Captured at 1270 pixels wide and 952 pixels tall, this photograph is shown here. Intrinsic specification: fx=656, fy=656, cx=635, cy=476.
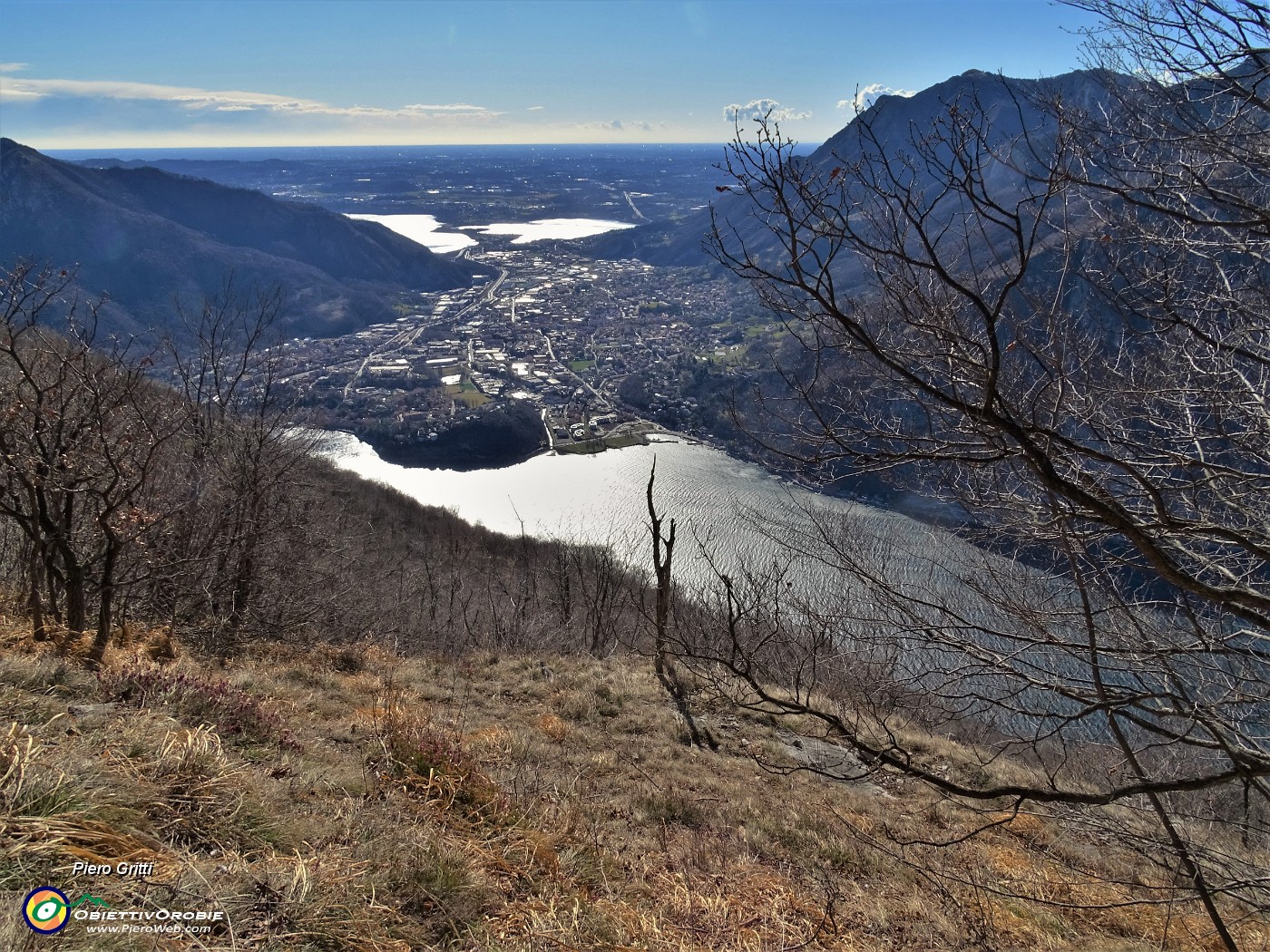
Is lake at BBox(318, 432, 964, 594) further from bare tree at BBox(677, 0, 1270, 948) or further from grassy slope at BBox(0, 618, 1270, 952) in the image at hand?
bare tree at BBox(677, 0, 1270, 948)

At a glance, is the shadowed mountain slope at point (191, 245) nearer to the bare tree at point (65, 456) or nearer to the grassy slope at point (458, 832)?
the bare tree at point (65, 456)

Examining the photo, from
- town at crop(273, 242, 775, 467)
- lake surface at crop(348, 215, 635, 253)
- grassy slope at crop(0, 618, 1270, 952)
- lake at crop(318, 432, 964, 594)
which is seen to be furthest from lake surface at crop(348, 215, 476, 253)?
grassy slope at crop(0, 618, 1270, 952)

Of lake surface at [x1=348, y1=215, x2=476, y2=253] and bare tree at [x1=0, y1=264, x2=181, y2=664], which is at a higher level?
lake surface at [x1=348, y1=215, x2=476, y2=253]

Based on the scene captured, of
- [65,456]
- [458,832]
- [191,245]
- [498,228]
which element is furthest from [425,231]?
[458,832]

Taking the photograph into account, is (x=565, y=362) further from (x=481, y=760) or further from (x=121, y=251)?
(x=481, y=760)

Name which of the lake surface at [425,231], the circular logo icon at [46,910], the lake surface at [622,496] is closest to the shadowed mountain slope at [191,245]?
the lake surface at [425,231]

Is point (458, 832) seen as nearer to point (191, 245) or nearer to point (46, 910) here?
point (46, 910)
